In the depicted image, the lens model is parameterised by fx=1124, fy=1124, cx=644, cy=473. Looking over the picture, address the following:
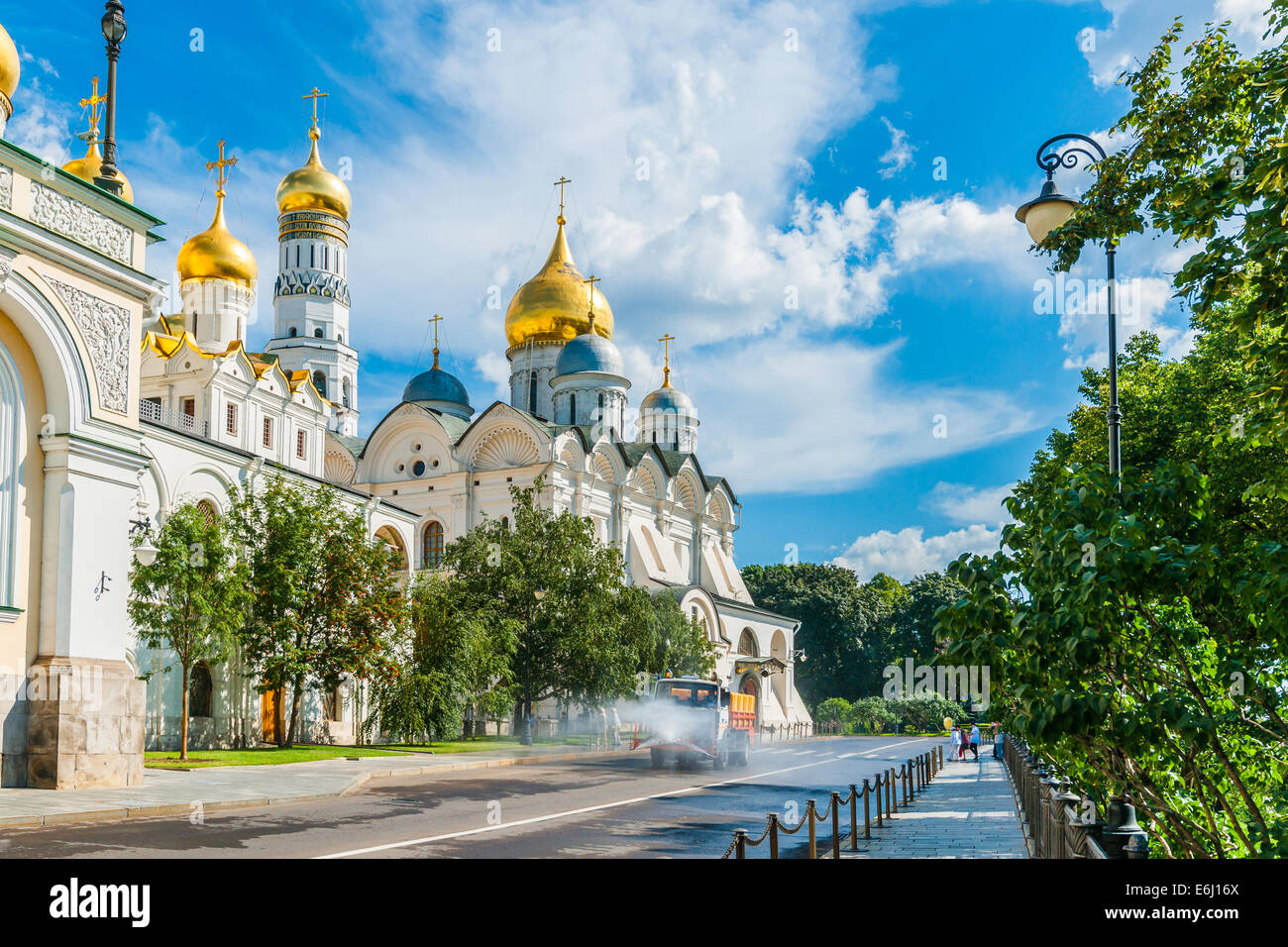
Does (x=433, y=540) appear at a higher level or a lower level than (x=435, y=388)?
lower

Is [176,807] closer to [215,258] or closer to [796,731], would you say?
[215,258]

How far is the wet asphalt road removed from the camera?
36.5 ft

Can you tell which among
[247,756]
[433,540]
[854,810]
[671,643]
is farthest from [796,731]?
[854,810]

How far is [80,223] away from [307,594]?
13890 millimetres

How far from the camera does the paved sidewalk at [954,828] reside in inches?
480

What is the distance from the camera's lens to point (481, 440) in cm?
5091

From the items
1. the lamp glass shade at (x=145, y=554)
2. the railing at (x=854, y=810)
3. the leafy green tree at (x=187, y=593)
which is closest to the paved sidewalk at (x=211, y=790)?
the leafy green tree at (x=187, y=593)

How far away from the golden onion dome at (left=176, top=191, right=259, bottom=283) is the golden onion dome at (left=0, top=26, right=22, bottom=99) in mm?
24399

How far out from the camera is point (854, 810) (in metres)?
12.4

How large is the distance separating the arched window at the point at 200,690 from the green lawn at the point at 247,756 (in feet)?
6.61

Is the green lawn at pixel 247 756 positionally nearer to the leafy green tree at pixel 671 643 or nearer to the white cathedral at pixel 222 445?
the white cathedral at pixel 222 445

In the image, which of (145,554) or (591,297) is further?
(591,297)

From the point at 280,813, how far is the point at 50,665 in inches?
168

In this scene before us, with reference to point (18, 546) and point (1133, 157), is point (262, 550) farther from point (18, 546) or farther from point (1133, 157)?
point (1133, 157)
